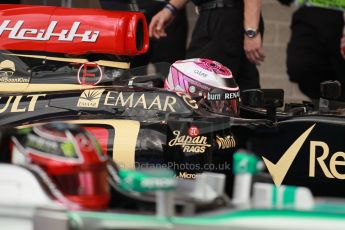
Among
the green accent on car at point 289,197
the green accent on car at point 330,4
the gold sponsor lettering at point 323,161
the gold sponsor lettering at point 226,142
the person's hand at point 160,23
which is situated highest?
the green accent on car at point 330,4

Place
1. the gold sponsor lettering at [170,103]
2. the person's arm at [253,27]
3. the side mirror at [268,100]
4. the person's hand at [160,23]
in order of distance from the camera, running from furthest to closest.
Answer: the person's hand at [160,23] → the person's arm at [253,27] → the side mirror at [268,100] → the gold sponsor lettering at [170,103]

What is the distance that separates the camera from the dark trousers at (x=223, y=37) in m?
4.71

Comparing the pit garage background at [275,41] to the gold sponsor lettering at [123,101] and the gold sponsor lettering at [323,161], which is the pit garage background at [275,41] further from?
the gold sponsor lettering at [123,101]

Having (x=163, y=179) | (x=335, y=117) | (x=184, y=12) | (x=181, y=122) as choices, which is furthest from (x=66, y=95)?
(x=184, y=12)

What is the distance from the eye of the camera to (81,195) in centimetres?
226

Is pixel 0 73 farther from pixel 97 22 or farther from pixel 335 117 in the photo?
pixel 335 117

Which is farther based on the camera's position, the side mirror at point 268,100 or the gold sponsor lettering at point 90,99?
the side mirror at point 268,100

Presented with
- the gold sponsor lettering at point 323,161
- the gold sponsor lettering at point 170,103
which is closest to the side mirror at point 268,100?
the gold sponsor lettering at point 323,161

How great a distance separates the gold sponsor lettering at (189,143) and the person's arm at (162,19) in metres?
1.67

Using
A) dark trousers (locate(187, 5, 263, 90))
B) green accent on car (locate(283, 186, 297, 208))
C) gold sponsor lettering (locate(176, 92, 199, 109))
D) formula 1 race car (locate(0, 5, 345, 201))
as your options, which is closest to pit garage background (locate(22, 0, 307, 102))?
dark trousers (locate(187, 5, 263, 90))

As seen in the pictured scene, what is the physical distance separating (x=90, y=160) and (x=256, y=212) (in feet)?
1.57

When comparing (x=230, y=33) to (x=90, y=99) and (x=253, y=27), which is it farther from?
(x=90, y=99)

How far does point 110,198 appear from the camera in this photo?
2348 mm

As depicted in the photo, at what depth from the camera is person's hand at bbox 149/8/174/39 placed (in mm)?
4824
